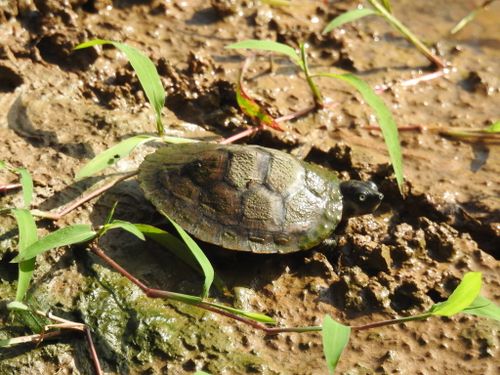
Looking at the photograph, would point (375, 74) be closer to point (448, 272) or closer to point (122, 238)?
point (448, 272)

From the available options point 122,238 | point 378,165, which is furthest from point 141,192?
point 378,165

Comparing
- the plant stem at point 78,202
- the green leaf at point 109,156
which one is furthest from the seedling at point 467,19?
the plant stem at point 78,202

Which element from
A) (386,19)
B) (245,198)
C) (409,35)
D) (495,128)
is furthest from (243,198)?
(409,35)

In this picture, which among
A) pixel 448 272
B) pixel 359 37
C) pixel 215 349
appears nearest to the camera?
pixel 215 349

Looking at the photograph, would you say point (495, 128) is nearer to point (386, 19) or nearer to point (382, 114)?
point (382, 114)

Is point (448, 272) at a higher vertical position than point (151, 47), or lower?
lower

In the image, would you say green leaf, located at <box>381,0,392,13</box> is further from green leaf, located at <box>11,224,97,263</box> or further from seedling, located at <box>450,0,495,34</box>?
green leaf, located at <box>11,224,97,263</box>

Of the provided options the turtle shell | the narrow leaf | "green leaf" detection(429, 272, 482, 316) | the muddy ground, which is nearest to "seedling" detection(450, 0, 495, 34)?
the muddy ground

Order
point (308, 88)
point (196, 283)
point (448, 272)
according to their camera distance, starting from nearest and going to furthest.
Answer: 1. point (196, 283)
2. point (448, 272)
3. point (308, 88)
